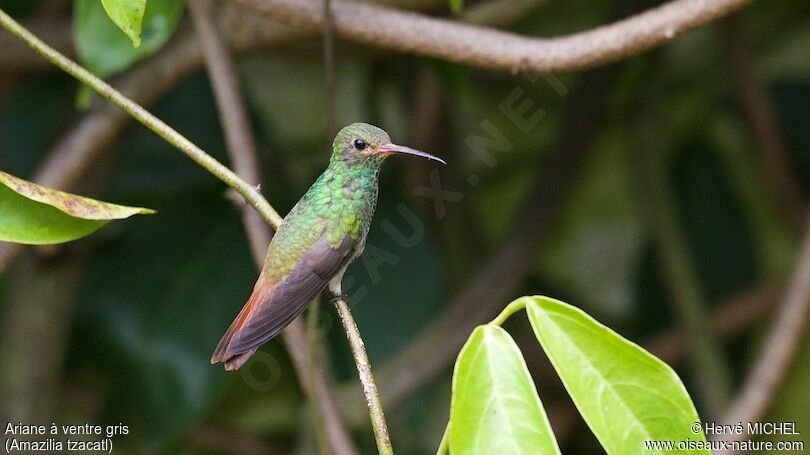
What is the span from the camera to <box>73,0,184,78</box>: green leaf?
1229mm

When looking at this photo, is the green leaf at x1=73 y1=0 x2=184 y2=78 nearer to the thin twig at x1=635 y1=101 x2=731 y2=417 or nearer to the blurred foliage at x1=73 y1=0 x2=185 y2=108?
the blurred foliage at x1=73 y1=0 x2=185 y2=108

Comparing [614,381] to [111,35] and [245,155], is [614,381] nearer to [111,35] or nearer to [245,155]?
[245,155]

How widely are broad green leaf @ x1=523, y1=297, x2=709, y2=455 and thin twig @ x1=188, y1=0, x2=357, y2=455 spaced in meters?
0.54

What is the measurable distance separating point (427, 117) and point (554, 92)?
1.27 feet

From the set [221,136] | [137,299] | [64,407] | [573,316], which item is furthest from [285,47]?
[573,316]

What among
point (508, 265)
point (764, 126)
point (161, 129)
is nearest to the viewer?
point (161, 129)

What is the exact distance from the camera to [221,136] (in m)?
2.12

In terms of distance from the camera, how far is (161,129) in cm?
77

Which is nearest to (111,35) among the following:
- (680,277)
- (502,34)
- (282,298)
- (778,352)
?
(502,34)

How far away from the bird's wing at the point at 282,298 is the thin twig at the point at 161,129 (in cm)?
5

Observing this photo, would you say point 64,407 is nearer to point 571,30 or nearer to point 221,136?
point 221,136

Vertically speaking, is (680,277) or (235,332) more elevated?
(680,277)

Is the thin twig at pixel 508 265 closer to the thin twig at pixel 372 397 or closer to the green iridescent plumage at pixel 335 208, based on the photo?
the green iridescent plumage at pixel 335 208

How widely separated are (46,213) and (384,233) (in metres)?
1.21
